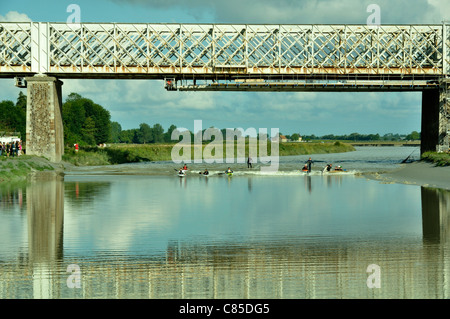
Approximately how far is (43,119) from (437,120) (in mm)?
50154

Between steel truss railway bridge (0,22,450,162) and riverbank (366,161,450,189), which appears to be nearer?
riverbank (366,161,450,189)

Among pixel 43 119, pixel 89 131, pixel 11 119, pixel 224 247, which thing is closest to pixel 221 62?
pixel 43 119

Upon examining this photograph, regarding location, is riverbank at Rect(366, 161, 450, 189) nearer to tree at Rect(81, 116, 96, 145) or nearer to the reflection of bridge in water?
the reflection of bridge in water

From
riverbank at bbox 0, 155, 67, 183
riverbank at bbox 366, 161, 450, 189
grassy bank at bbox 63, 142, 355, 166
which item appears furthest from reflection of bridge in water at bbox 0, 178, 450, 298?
grassy bank at bbox 63, 142, 355, 166

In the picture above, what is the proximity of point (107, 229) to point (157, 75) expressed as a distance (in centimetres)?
5738

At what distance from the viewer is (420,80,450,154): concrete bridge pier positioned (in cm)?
7725

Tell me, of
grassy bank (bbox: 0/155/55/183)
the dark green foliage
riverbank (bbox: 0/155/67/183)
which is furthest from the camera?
the dark green foliage

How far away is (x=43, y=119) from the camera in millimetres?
73875

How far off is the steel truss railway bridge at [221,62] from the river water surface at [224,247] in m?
43.4

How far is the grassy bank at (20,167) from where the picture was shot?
174 feet

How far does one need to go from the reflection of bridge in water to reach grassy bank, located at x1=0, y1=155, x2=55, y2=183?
33.8 m

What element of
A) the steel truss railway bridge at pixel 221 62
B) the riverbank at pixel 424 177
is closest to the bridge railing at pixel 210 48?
the steel truss railway bridge at pixel 221 62

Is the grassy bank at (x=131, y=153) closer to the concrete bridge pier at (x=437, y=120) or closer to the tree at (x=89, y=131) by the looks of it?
the concrete bridge pier at (x=437, y=120)
